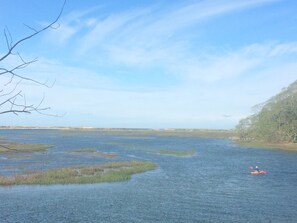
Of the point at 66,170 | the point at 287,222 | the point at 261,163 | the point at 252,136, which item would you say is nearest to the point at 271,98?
the point at 252,136

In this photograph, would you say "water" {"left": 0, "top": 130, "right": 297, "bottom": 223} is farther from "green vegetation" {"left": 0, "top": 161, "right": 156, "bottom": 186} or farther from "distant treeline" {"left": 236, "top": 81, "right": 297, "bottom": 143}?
"distant treeline" {"left": 236, "top": 81, "right": 297, "bottom": 143}

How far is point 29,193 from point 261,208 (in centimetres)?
2051

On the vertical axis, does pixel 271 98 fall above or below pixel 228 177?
above

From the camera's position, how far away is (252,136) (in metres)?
125

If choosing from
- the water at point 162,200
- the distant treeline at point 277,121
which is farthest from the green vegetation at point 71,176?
the distant treeline at point 277,121

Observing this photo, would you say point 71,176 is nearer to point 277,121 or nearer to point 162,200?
point 162,200

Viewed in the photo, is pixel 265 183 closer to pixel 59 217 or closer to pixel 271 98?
pixel 59 217

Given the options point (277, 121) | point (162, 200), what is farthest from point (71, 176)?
point (277, 121)

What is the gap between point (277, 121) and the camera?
357 ft

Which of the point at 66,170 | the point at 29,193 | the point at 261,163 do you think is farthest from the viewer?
the point at 261,163

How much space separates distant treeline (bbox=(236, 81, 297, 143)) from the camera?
105000 mm

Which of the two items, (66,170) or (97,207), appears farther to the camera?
(66,170)

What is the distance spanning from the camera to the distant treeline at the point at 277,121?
344 ft

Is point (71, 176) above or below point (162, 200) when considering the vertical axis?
above
